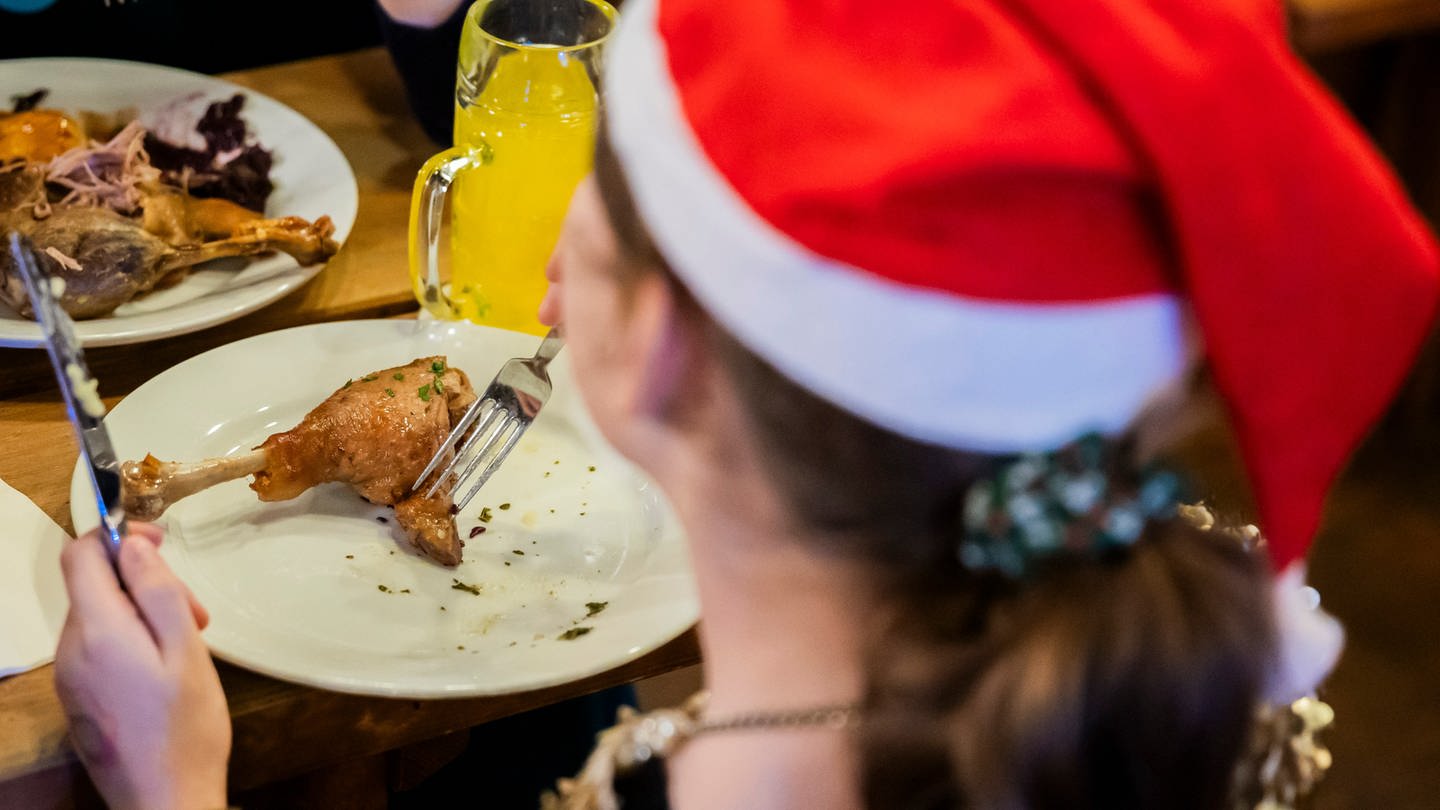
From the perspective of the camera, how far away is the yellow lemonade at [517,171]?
1.05 meters

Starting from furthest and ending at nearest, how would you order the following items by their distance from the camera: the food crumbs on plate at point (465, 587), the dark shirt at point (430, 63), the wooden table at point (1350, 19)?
the wooden table at point (1350, 19)
the dark shirt at point (430, 63)
the food crumbs on plate at point (465, 587)

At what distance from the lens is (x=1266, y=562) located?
55 centimetres

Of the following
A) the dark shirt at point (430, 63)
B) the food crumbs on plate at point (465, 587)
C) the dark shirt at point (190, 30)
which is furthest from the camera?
the dark shirt at point (190, 30)

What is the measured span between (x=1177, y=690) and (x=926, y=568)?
113 millimetres

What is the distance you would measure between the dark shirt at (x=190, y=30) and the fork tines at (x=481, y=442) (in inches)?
36.6

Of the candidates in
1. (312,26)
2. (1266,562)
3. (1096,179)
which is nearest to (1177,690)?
(1266,562)

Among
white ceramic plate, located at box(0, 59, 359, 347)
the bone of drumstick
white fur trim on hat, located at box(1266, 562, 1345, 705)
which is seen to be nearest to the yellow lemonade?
white ceramic plate, located at box(0, 59, 359, 347)

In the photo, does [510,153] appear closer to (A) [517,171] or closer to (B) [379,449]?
(A) [517,171]

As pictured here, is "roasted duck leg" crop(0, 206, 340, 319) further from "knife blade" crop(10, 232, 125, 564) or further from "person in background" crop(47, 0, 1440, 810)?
"person in background" crop(47, 0, 1440, 810)

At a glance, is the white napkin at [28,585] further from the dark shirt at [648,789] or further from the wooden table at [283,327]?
the dark shirt at [648,789]

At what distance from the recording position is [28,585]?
813mm

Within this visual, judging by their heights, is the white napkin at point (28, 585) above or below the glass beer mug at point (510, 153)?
below

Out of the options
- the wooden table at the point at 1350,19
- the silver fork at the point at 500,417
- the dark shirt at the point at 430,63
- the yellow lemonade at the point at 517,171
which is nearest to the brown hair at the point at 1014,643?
the silver fork at the point at 500,417

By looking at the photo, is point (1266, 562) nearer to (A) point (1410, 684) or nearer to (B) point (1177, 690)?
(B) point (1177, 690)
